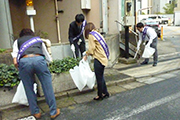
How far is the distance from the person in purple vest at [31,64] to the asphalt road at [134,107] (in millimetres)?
543

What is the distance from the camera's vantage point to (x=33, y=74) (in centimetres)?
319

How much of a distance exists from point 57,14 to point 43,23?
721 millimetres

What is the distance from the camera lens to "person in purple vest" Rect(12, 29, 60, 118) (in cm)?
306

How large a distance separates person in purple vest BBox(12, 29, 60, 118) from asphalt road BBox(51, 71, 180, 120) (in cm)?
54

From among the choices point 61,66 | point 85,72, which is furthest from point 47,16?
point 85,72

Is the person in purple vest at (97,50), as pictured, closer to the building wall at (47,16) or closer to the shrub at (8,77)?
the shrub at (8,77)

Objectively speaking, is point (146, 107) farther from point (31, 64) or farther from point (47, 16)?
point (47, 16)

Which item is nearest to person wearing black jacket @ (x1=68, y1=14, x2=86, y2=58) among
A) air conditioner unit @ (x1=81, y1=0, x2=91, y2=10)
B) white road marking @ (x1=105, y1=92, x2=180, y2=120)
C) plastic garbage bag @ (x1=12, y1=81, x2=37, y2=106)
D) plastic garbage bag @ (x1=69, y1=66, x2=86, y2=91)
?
plastic garbage bag @ (x1=69, y1=66, x2=86, y2=91)

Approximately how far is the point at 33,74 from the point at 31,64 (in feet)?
0.81

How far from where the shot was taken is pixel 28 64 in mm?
3020

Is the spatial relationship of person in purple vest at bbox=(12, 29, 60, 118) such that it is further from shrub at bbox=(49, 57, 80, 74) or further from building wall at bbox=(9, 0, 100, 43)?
building wall at bbox=(9, 0, 100, 43)

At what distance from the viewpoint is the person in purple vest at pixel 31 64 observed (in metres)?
3.06

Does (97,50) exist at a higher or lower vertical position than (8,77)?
higher

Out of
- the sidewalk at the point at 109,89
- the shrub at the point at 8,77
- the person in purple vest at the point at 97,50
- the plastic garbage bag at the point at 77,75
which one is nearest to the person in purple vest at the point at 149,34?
the sidewalk at the point at 109,89
